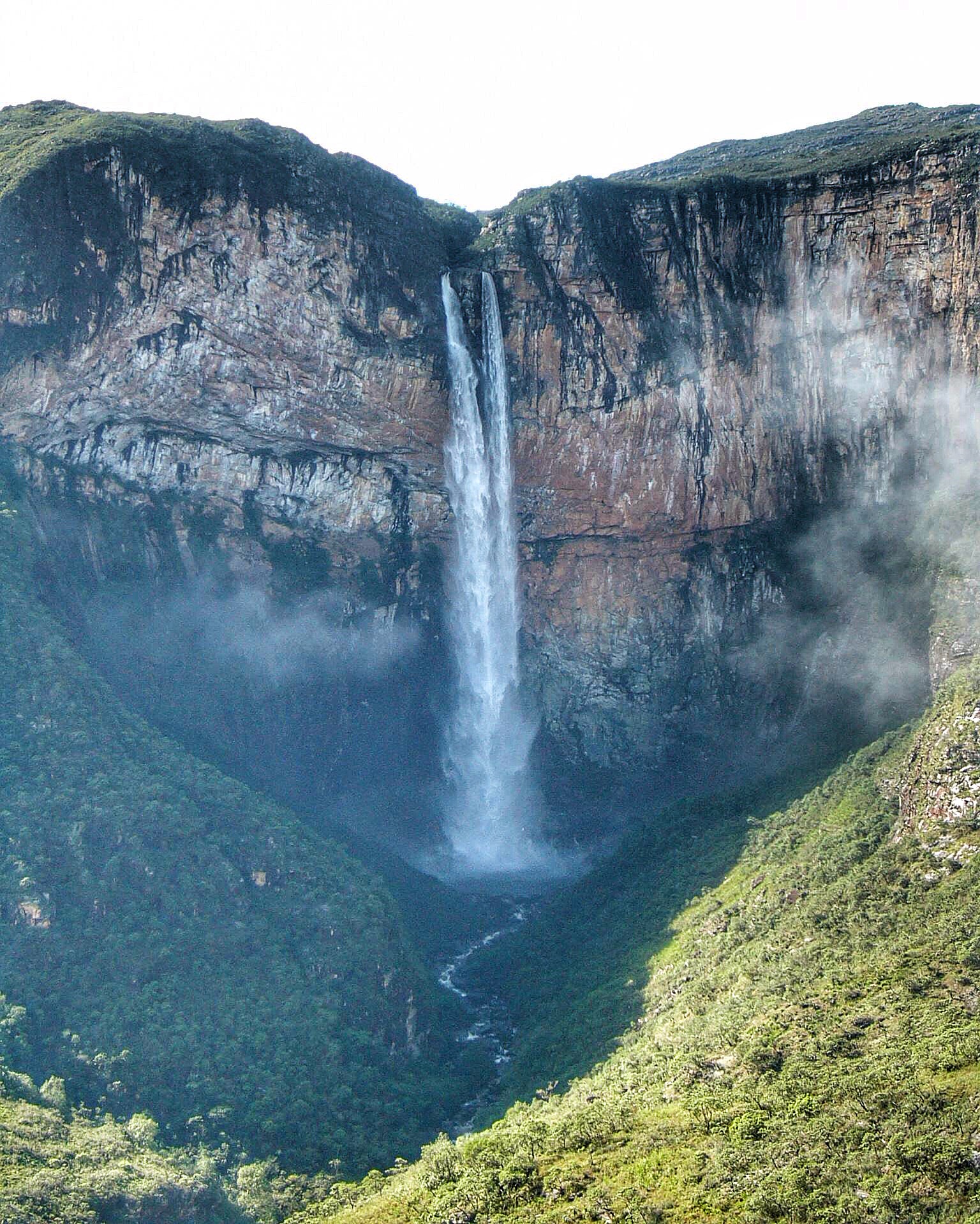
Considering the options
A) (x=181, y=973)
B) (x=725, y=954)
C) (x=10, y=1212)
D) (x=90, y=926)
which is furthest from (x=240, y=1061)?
(x=725, y=954)

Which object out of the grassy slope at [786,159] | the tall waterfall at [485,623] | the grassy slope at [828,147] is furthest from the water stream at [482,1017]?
the grassy slope at [828,147]

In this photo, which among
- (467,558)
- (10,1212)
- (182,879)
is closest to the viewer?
(10,1212)

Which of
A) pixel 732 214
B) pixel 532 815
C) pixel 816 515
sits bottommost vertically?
pixel 532 815

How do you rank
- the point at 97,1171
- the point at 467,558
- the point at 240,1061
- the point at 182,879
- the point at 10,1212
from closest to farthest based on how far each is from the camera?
1. the point at 10,1212
2. the point at 97,1171
3. the point at 240,1061
4. the point at 182,879
5. the point at 467,558

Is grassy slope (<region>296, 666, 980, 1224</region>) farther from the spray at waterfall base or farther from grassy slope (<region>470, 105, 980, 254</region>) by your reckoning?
grassy slope (<region>470, 105, 980, 254</region>)

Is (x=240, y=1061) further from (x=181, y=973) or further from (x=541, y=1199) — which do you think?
(x=541, y=1199)

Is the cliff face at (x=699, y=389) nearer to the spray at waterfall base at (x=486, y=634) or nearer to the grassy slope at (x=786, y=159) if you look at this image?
the grassy slope at (x=786, y=159)

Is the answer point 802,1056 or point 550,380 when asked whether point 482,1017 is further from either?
point 550,380
